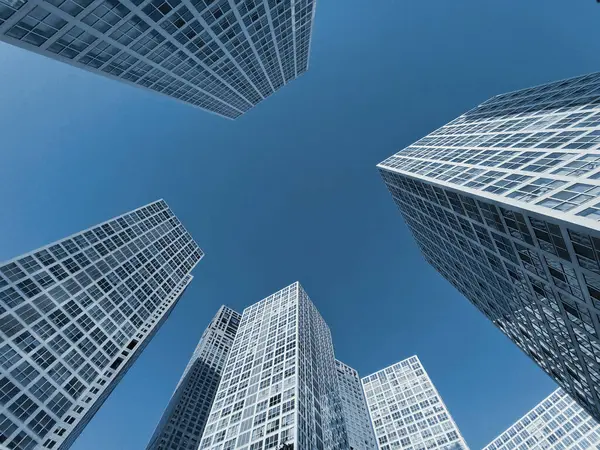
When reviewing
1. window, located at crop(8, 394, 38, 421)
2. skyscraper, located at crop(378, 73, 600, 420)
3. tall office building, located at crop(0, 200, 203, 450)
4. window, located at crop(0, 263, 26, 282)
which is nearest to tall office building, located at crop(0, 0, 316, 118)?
window, located at crop(0, 263, 26, 282)

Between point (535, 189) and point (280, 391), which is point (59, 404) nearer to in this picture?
point (280, 391)

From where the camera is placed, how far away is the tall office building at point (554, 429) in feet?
374

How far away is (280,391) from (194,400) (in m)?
84.7

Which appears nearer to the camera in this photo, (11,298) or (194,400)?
(11,298)

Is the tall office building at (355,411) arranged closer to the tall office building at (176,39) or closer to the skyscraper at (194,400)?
the skyscraper at (194,400)

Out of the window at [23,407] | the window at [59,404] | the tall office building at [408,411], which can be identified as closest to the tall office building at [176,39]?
the window at [23,407]

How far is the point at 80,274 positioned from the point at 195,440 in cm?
8571

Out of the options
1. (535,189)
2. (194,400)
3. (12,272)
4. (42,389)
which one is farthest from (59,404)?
(535,189)

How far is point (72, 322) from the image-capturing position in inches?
3063

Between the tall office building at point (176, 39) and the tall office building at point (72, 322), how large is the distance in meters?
49.4

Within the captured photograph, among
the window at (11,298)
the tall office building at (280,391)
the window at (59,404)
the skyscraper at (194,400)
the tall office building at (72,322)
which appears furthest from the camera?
the skyscraper at (194,400)

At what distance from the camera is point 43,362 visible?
221 feet

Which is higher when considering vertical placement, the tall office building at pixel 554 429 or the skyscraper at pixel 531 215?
the skyscraper at pixel 531 215

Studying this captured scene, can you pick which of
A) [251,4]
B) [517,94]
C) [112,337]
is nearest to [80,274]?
[112,337]
